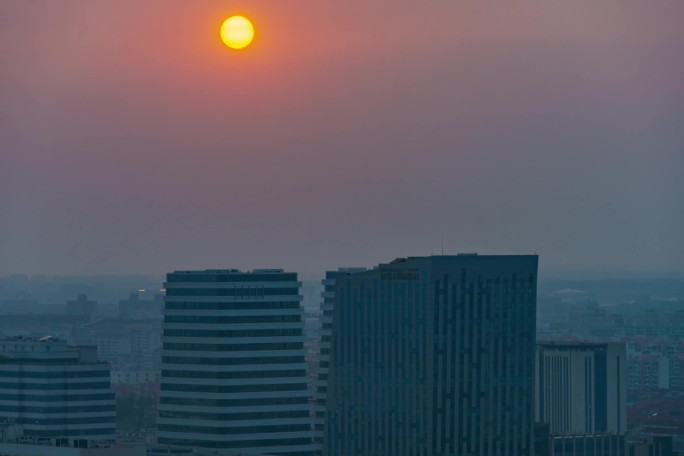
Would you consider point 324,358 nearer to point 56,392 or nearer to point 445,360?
point 56,392

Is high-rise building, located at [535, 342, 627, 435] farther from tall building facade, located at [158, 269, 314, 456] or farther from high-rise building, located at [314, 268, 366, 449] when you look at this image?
tall building facade, located at [158, 269, 314, 456]

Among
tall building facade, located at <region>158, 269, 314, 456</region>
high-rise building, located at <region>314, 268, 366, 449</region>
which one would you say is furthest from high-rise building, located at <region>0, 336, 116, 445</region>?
high-rise building, located at <region>314, 268, 366, 449</region>

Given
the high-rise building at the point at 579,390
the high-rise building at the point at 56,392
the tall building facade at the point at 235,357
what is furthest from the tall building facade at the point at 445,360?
the high-rise building at the point at 579,390

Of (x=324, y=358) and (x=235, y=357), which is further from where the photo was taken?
(x=324, y=358)


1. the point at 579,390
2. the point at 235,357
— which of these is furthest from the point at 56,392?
the point at 579,390

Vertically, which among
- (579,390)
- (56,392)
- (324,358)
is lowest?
(579,390)

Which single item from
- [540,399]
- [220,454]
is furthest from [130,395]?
[220,454]

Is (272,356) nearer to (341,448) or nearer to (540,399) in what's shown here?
(341,448)
